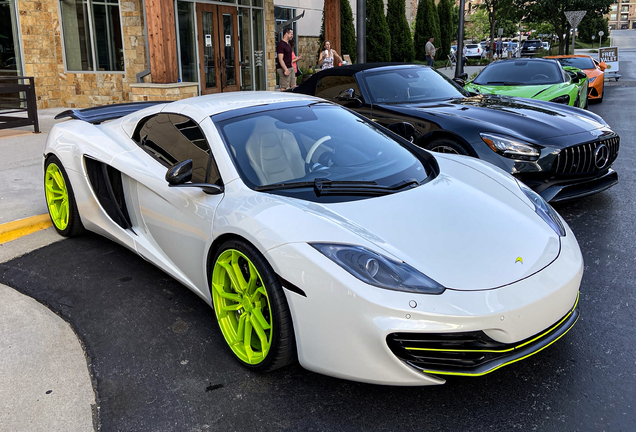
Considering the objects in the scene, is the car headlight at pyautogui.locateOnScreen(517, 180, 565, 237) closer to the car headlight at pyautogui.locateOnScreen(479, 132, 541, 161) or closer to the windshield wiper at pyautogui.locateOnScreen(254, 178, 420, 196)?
the windshield wiper at pyautogui.locateOnScreen(254, 178, 420, 196)

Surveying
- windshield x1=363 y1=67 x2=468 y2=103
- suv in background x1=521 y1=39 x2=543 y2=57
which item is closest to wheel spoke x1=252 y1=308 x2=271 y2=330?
windshield x1=363 y1=67 x2=468 y2=103

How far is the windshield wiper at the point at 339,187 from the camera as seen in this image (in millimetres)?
3086

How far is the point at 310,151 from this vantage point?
351 centimetres

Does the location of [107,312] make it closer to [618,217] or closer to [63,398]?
[63,398]

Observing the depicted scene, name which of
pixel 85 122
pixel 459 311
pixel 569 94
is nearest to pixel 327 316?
pixel 459 311

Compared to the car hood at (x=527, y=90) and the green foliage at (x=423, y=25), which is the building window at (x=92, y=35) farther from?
the green foliage at (x=423, y=25)

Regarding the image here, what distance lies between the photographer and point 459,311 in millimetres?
2355

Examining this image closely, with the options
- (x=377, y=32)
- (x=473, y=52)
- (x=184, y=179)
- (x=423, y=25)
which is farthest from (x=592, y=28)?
(x=184, y=179)

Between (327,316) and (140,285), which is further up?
(327,316)

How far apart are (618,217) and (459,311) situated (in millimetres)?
3675

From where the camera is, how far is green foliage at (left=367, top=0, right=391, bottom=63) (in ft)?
93.4

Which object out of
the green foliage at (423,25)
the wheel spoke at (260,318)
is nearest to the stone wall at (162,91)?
the wheel spoke at (260,318)

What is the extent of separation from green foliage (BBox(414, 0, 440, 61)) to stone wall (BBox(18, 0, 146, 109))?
27.9m

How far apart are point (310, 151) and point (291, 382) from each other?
137 cm
